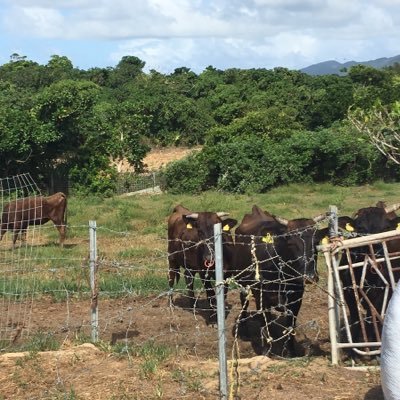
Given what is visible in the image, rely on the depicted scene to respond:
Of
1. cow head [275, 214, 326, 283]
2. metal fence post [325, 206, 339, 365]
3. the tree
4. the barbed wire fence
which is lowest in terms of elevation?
the barbed wire fence

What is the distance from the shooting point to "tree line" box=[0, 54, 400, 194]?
25.3 metres

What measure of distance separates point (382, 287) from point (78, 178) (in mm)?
20852

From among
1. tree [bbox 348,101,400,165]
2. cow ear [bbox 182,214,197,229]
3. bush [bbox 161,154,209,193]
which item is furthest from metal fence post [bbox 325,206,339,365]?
bush [bbox 161,154,209,193]

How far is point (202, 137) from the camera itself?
132 feet

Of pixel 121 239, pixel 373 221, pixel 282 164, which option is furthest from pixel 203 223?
pixel 282 164

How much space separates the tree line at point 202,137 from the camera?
2533 centimetres

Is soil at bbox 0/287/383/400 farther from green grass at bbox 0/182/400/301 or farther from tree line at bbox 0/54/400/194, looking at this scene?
tree line at bbox 0/54/400/194

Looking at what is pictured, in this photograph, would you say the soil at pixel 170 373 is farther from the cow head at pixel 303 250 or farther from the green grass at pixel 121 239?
the green grass at pixel 121 239

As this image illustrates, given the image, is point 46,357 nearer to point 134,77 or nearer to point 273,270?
point 273,270

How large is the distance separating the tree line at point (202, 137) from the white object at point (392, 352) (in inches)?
529

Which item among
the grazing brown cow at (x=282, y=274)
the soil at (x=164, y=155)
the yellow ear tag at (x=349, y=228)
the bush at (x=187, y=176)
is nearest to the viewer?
the grazing brown cow at (x=282, y=274)

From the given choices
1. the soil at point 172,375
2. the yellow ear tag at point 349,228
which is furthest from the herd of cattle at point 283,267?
the soil at point 172,375

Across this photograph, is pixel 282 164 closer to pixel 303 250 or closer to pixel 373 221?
pixel 373 221

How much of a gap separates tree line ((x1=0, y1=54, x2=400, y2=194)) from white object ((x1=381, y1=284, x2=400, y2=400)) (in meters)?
13.4
